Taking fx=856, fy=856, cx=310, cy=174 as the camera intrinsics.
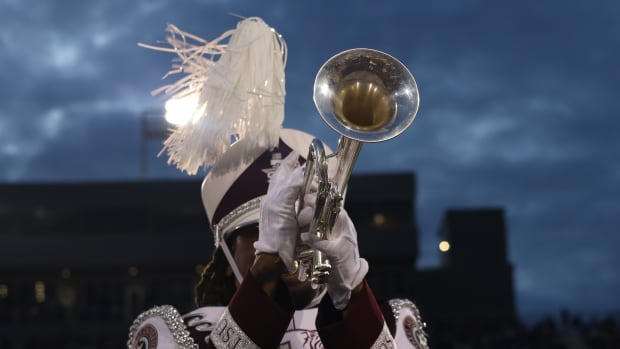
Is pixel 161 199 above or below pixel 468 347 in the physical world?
above

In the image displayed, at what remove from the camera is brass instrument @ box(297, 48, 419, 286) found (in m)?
2.21

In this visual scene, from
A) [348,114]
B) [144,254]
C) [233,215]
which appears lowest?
[233,215]

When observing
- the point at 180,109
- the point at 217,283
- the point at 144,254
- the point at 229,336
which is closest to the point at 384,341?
the point at 229,336

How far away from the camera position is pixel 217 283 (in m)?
3.24

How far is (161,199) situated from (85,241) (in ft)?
8.66

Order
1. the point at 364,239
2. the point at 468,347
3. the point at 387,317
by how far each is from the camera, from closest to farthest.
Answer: the point at 387,317, the point at 468,347, the point at 364,239

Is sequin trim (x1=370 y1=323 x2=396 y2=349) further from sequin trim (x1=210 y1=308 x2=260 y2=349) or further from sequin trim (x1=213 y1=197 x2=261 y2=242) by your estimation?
sequin trim (x1=213 y1=197 x2=261 y2=242)

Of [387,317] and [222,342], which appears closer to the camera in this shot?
[222,342]

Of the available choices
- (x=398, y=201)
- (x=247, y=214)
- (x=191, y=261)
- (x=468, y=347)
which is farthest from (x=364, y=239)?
(x=247, y=214)

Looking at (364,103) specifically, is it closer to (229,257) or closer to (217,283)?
(229,257)

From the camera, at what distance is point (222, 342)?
2.40m

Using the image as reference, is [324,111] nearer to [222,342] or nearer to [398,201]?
[222,342]

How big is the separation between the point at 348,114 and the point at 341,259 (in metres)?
0.40

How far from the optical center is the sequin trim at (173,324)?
2.74m
